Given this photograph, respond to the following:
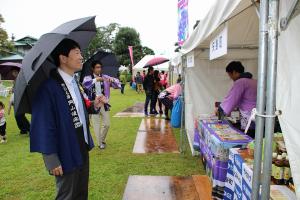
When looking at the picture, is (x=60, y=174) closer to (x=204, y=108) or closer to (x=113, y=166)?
(x=113, y=166)

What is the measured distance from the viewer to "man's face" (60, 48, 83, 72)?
2.67m

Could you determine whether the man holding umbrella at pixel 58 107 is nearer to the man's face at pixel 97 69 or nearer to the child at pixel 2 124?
the man's face at pixel 97 69

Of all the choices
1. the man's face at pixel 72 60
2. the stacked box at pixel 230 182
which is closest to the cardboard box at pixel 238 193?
the stacked box at pixel 230 182

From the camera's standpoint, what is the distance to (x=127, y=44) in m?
53.5

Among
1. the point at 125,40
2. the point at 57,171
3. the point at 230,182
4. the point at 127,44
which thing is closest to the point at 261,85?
the point at 57,171

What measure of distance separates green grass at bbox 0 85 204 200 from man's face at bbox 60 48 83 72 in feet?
7.00

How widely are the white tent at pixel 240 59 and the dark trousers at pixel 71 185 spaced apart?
176 cm

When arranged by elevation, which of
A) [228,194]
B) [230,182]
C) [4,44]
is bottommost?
[228,194]

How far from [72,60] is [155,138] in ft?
17.3

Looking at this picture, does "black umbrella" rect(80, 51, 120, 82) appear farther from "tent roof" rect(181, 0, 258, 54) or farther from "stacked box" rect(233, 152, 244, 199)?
"stacked box" rect(233, 152, 244, 199)

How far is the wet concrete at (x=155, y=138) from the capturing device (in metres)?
6.62

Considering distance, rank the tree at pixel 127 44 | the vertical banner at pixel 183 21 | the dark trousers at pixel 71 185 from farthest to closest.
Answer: the tree at pixel 127 44 → the vertical banner at pixel 183 21 → the dark trousers at pixel 71 185

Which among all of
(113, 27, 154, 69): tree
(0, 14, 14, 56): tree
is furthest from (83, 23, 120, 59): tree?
(0, 14, 14, 56): tree

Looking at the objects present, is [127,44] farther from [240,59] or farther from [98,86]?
[98,86]
